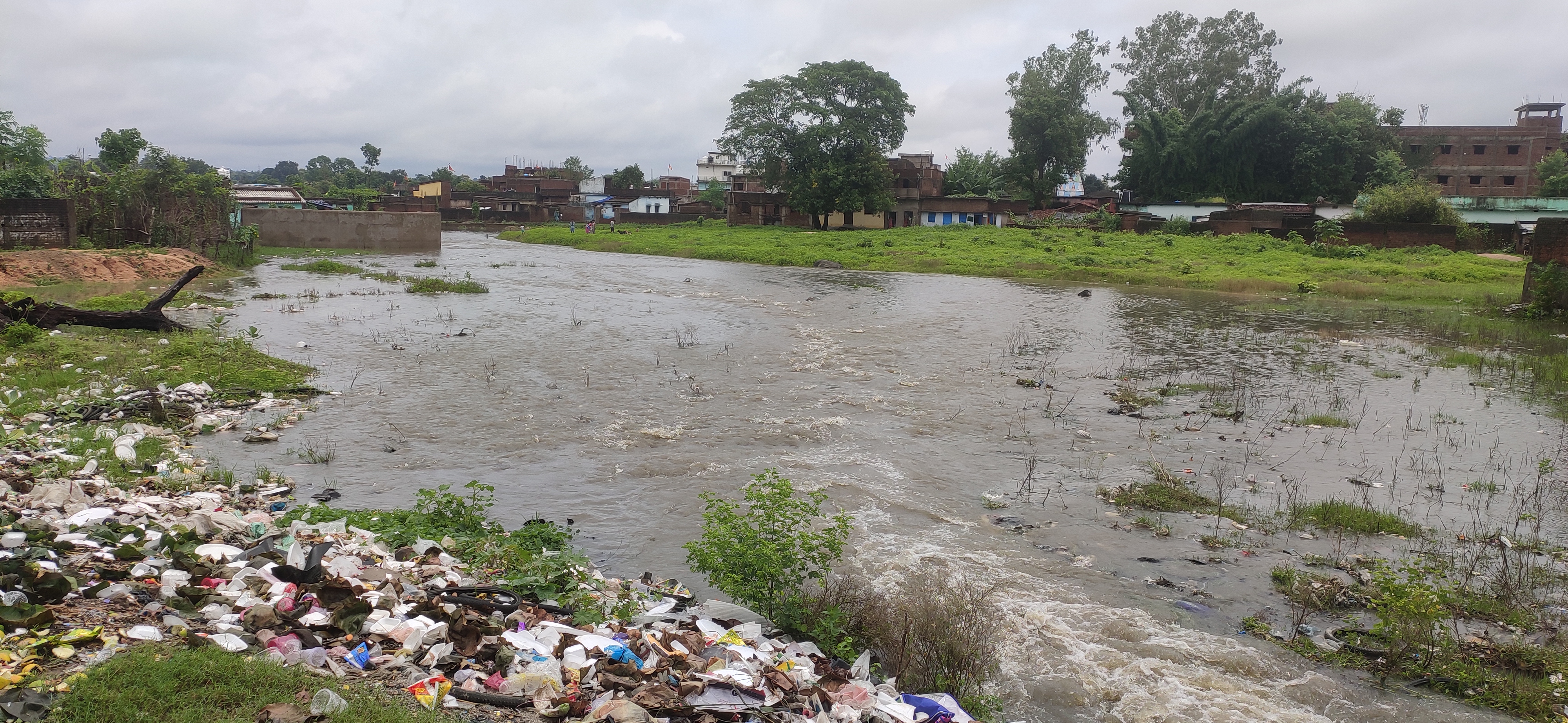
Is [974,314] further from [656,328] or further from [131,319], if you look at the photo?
[131,319]

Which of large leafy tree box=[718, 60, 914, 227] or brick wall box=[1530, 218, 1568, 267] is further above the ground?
large leafy tree box=[718, 60, 914, 227]

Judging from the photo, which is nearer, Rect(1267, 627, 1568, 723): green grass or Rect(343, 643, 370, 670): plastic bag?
Rect(343, 643, 370, 670): plastic bag

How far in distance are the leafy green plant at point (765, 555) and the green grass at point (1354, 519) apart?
460 cm

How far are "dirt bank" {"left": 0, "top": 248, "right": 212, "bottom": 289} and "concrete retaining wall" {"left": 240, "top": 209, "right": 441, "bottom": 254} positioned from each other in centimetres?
1332

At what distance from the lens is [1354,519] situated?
784 cm

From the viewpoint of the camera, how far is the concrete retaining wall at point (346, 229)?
38.2m

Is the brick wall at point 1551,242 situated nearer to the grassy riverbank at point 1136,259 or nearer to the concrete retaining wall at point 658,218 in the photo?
the grassy riverbank at point 1136,259

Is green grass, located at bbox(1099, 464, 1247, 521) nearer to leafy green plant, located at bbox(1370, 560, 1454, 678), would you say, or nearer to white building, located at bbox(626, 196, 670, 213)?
leafy green plant, located at bbox(1370, 560, 1454, 678)

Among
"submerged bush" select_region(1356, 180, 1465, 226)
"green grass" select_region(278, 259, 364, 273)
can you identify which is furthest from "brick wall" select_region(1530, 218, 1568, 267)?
"green grass" select_region(278, 259, 364, 273)

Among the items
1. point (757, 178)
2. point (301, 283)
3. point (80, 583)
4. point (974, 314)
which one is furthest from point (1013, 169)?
point (80, 583)

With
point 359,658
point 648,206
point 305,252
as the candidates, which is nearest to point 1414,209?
point 359,658

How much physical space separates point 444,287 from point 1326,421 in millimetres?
20997

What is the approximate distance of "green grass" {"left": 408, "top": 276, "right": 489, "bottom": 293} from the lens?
78.9 ft

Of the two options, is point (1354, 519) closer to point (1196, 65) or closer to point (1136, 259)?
point (1136, 259)
